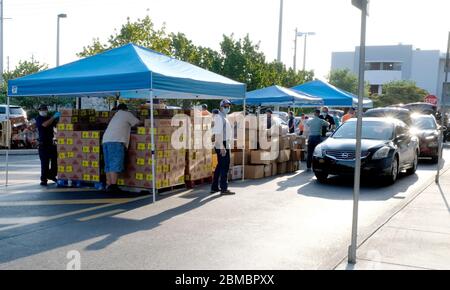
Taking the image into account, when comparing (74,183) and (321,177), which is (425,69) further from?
(74,183)

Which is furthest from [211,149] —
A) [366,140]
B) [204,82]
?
[366,140]

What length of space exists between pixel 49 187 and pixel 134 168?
7.20ft

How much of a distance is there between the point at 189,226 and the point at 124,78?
10.9 ft

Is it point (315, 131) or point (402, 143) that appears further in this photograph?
point (315, 131)

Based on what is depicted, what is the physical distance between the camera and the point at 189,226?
7.04 metres

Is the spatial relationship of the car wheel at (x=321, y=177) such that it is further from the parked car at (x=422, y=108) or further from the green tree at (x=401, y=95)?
the green tree at (x=401, y=95)

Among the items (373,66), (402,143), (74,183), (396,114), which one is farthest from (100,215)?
(373,66)

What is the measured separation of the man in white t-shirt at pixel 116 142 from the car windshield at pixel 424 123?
12.7 m

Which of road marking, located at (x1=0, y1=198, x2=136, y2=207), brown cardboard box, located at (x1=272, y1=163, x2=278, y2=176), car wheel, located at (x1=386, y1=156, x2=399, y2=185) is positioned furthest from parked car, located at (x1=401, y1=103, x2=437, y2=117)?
road marking, located at (x1=0, y1=198, x2=136, y2=207)

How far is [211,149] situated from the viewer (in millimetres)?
11422

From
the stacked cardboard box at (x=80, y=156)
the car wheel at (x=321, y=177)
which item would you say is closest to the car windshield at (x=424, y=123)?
the car wheel at (x=321, y=177)

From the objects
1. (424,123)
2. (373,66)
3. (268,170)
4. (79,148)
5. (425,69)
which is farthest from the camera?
(373,66)
